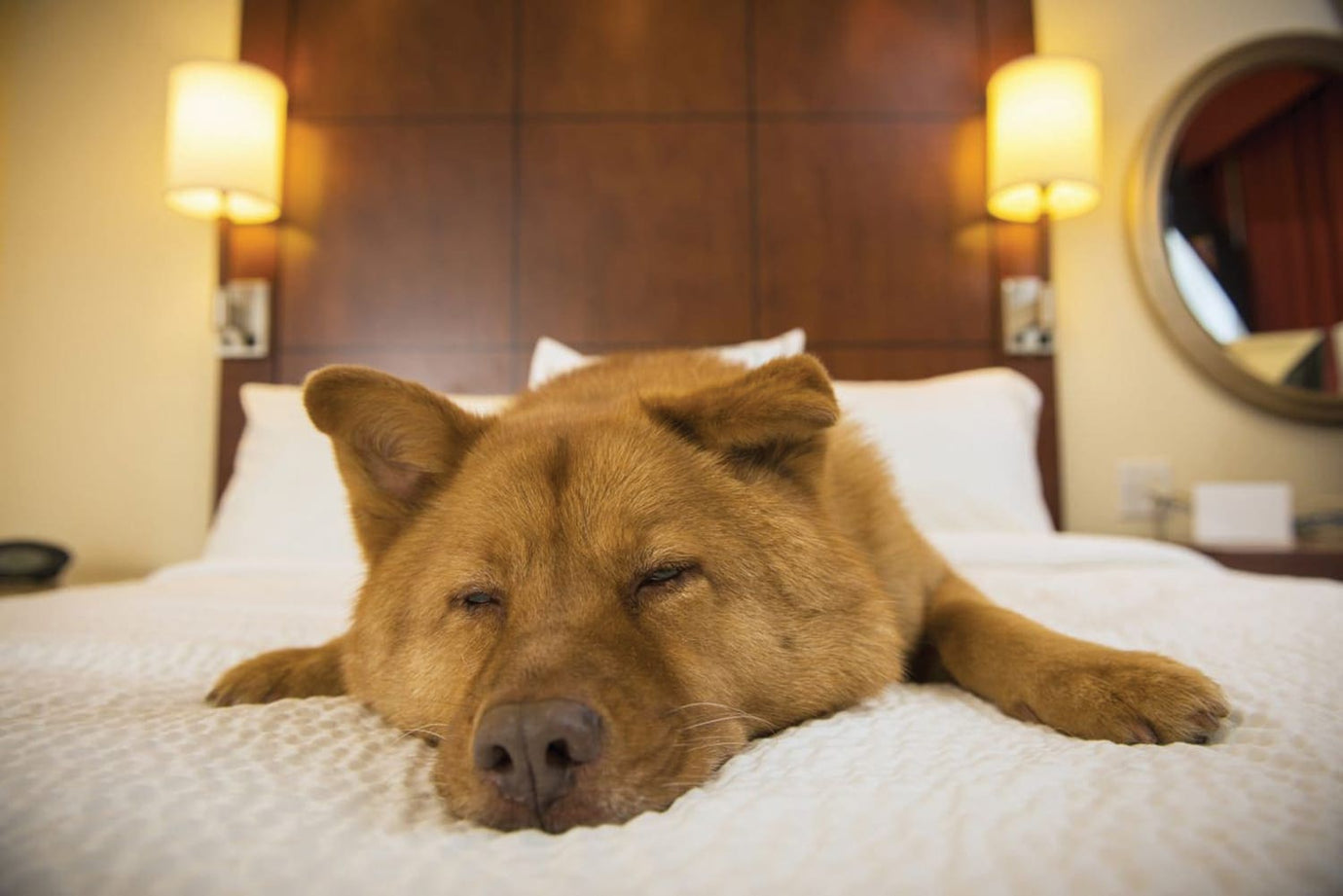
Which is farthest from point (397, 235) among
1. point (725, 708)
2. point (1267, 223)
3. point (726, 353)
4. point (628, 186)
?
point (1267, 223)

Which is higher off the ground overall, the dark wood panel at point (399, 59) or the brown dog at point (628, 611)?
the dark wood panel at point (399, 59)

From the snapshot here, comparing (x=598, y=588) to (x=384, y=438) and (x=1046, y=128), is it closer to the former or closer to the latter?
(x=384, y=438)

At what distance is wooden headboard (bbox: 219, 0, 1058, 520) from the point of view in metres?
3.86

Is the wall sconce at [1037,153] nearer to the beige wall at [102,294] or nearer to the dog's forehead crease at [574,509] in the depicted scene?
the dog's forehead crease at [574,509]

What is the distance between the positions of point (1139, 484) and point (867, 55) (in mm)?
2434

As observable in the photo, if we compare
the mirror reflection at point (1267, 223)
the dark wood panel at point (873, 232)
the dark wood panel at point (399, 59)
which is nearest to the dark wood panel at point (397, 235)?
the dark wood panel at point (399, 59)

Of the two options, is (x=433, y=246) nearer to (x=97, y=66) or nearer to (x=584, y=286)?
(x=584, y=286)

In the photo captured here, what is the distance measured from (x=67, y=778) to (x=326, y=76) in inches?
157

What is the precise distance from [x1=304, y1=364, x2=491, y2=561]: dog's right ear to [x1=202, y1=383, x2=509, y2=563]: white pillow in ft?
4.58

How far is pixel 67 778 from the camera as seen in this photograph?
0.71m

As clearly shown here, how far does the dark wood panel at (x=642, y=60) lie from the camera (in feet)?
12.9

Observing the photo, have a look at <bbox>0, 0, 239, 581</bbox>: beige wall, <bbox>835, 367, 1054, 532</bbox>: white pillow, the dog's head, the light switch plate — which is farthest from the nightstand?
<bbox>0, 0, 239, 581</bbox>: beige wall

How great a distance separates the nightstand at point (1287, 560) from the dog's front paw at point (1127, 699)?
2552mm


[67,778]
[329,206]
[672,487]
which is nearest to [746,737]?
[672,487]
